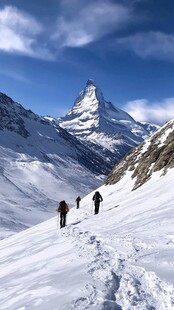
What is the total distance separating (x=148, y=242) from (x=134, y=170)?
3991cm

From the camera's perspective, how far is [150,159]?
51344 mm

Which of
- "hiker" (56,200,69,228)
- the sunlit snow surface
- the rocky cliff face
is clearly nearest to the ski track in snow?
the sunlit snow surface

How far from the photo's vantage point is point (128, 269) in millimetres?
11930

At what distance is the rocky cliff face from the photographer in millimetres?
45497

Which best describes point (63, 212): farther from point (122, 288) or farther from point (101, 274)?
point (122, 288)

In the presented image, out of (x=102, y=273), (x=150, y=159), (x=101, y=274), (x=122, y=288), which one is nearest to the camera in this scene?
(x=122, y=288)

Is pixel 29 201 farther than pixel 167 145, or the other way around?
pixel 29 201

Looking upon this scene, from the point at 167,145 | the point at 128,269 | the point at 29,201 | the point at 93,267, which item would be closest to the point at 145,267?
the point at 128,269

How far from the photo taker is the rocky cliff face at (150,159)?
45.5m

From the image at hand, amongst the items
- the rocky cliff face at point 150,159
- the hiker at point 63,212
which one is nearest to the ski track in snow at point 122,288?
the hiker at point 63,212

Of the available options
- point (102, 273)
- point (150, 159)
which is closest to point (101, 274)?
point (102, 273)

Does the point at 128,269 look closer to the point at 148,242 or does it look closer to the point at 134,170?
the point at 148,242

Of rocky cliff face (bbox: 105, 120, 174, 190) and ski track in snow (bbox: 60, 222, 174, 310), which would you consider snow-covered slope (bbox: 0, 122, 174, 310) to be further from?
rocky cliff face (bbox: 105, 120, 174, 190)

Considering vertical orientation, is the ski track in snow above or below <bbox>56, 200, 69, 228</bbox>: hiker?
below
